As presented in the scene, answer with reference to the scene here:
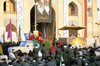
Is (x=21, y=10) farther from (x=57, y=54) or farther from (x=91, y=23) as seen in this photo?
(x=57, y=54)

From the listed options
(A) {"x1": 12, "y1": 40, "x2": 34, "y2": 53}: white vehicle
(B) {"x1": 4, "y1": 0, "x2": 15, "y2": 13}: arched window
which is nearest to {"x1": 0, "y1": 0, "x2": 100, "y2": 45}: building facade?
A: (B) {"x1": 4, "y1": 0, "x2": 15, "y2": 13}: arched window

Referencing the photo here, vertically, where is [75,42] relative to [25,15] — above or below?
below

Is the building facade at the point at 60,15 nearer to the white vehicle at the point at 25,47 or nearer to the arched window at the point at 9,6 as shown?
the arched window at the point at 9,6

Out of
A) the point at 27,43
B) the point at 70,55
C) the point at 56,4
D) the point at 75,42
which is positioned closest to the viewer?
the point at 70,55

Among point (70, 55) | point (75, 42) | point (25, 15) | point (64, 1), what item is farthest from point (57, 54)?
point (64, 1)

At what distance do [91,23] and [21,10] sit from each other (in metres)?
12.7

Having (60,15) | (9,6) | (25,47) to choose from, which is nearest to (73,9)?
(60,15)

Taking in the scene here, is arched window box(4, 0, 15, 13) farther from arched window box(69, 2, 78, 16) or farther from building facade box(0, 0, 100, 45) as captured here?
arched window box(69, 2, 78, 16)

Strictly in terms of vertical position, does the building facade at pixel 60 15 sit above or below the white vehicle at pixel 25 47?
above

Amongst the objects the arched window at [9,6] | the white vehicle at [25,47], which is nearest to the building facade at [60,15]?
the arched window at [9,6]

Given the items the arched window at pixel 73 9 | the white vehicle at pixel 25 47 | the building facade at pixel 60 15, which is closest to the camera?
the white vehicle at pixel 25 47

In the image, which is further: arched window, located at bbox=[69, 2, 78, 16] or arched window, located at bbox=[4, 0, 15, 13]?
arched window, located at bbox=[69, 2, 78, 16]

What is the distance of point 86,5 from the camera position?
1189 inches

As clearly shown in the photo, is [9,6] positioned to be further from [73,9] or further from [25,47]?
[25,47]
